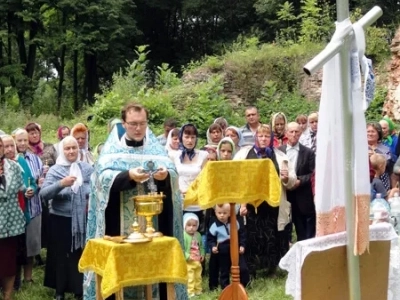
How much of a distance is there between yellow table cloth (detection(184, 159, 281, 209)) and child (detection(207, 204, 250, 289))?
1.59 meters

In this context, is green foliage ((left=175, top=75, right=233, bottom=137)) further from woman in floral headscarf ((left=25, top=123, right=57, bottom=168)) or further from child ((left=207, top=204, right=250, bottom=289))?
child ((left=207, top=204, right=250, bottom=289))

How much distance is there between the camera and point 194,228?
307 inches

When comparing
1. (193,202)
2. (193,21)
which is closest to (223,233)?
(193,202)

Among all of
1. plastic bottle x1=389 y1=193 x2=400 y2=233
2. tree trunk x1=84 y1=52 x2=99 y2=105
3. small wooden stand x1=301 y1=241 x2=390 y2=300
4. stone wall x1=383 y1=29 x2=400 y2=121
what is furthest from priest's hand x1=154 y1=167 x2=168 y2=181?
tree trunk x1=84 y1=52 x2=99 y2=105

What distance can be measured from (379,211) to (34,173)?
383 cm

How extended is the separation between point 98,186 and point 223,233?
2479mm

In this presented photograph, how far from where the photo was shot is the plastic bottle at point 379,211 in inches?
234

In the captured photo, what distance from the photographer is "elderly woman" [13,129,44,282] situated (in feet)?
26.2

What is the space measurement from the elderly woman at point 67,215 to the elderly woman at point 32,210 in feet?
1.98

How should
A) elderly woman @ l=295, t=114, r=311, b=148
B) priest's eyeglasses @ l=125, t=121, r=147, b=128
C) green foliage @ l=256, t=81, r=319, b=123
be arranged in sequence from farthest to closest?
green foliage @ l=256, t=81, r=319, b=123 → elderly woman @ l=295, t=114, r=311, b=148 → priest's eyeglasses @ l=125, t=121, r=147, b=128

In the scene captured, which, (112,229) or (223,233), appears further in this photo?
(223,233)

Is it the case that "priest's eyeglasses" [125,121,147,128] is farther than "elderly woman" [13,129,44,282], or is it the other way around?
"elderly woman" [13,129,44,282]

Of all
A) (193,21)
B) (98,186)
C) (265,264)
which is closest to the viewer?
(98,186)

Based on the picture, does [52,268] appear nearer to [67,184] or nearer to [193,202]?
[67,184]
